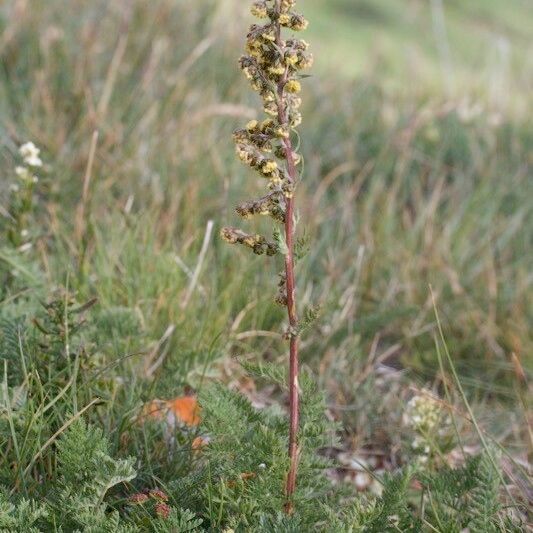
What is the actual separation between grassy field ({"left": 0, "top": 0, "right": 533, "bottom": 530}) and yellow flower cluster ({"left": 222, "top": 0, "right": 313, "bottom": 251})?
38 centimetres

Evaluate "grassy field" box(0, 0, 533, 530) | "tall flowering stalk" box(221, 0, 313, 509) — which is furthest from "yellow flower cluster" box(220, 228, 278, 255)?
"grassy field" box(0, 0, 533, 530)

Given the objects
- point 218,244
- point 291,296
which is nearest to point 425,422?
point 291,296

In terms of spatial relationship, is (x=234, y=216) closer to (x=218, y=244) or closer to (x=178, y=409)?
(x=218, y=244)

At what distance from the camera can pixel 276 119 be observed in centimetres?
113

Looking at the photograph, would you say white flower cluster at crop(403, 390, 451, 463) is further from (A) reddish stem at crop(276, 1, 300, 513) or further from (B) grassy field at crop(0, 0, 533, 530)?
(A) reddish stem at crop(276, 1, 300, 513)

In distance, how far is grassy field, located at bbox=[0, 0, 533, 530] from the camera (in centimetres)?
158

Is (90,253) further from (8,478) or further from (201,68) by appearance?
(201,68)

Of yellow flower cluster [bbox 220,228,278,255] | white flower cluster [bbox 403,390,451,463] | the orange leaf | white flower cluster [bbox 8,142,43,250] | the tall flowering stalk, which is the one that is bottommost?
the orange leaf

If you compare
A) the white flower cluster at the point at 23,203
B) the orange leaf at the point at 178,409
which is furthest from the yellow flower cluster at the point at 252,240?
the white flower cluster at the point at 23,203

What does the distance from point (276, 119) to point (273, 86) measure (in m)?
0.04

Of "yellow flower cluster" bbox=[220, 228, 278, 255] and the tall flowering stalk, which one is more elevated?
the tall flowering stalk

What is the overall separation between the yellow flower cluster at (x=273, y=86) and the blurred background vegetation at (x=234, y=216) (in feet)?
0.32

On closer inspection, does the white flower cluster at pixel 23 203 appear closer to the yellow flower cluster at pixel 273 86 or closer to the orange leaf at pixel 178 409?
the orange leaf at pixel 178 409

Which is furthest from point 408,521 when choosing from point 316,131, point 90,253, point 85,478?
point 316,131
